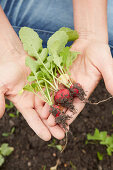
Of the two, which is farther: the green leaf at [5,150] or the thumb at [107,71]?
the green leaf at [5,150]

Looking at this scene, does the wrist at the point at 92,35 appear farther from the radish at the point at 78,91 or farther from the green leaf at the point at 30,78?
the green leaf at the point at 30,78

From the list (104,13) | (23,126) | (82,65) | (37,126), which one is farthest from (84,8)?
(23,126)

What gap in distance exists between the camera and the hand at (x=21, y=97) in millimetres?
2125

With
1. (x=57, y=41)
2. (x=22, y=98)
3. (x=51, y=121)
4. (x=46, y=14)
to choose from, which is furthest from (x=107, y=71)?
(x=46, y=14)

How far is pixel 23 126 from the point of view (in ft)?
10.4

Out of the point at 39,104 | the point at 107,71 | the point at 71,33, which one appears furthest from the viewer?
the point at 71,33

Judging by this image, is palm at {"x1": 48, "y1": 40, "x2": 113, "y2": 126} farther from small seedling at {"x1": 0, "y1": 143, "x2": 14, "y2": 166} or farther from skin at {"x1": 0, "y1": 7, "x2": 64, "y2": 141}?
small seedling at {"x1": 0, "y1": 143, "x2": 14, "y2": 166}

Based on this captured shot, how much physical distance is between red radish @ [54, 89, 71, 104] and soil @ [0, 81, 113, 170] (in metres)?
1.02

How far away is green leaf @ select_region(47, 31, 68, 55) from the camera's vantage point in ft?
7.53

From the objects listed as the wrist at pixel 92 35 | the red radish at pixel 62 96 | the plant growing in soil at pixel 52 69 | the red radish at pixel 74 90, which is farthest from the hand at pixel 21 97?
the wrist at pixel 92 35

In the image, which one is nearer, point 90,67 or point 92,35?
point 90,67

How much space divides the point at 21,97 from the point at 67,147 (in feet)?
3.88

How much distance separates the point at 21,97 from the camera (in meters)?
2.30

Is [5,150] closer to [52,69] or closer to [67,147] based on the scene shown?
[67,147]
